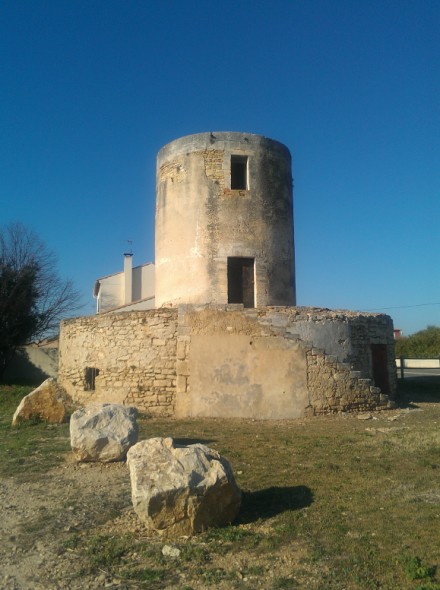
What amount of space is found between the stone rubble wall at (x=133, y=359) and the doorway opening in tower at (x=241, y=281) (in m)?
2.77

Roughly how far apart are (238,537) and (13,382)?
21569 millimetres

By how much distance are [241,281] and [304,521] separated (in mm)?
10381

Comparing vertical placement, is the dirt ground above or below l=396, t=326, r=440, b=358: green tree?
below

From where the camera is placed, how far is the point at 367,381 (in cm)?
1260

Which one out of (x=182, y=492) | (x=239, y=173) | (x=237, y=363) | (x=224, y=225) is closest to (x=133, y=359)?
(x=237, y=363)

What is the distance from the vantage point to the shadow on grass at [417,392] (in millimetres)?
14862

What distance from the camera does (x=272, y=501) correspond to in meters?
5.62

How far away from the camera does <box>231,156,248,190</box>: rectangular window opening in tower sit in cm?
1540

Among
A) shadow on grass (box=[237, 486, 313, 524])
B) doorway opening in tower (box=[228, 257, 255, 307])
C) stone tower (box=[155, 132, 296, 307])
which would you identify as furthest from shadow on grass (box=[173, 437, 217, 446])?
doorway opening in tower (box=[228, 257, 255, 307])

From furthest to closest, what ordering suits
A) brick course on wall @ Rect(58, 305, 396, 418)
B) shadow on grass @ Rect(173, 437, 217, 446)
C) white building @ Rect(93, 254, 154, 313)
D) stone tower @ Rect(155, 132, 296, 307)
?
white building @ Rect(93, 254, 154, 313) → stone tower @ Rect(155, 132, 296, 307) → brick course on wall @ Rect(58, 305, 396, 418) → shadow on grass @ Rect(173, 437, 217, 446)

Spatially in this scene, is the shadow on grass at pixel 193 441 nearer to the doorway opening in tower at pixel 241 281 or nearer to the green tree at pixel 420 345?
the doorway opening in tower at pixel 241 281

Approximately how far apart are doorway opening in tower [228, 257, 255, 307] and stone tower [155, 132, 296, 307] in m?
0.03

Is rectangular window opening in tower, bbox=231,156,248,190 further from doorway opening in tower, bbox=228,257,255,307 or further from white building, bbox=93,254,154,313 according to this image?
white building, bbox=93,254,154,313

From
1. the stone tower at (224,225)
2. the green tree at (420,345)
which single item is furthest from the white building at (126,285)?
the green tree at (420,345)
